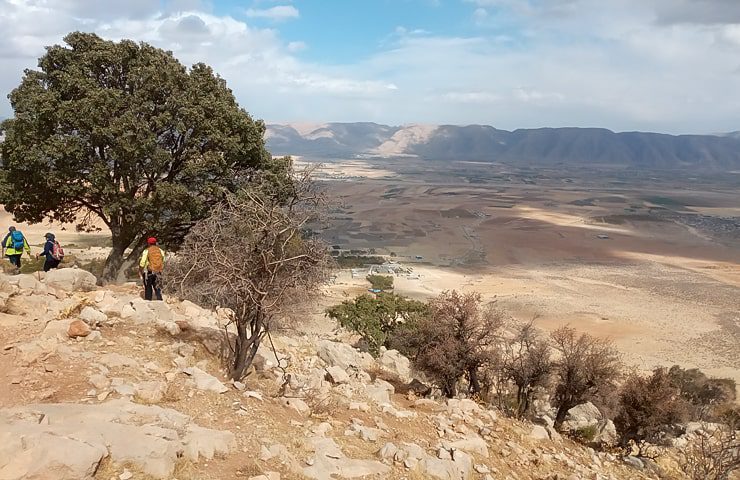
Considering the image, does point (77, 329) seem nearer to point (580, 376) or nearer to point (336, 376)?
point (336, 376)

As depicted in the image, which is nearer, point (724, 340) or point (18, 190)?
point (18, 190)

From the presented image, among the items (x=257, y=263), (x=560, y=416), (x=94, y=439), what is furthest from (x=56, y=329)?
(x=560, y=416)

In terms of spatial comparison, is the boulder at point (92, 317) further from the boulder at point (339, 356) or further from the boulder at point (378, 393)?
the boulder at point (339, 356)

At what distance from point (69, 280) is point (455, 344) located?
34.5 ft

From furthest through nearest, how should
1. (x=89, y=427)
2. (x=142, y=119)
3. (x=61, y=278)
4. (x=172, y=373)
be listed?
(x=142, y=119), (x=61, y=278), (x=172, y=373), (x=89, y=427)

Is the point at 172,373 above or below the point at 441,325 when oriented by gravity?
above

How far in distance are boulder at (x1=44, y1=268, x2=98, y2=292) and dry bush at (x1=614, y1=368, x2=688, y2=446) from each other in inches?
604

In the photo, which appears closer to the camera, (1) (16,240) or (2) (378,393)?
(2) (378,393)

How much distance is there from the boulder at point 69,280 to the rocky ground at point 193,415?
0.04 m

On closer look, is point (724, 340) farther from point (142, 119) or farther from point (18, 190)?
point (18, 190)

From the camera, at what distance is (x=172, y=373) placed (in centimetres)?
874

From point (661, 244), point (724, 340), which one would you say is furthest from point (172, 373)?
point (661, 244)

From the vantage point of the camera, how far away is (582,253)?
7131 cm

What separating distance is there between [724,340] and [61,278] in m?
43.7
